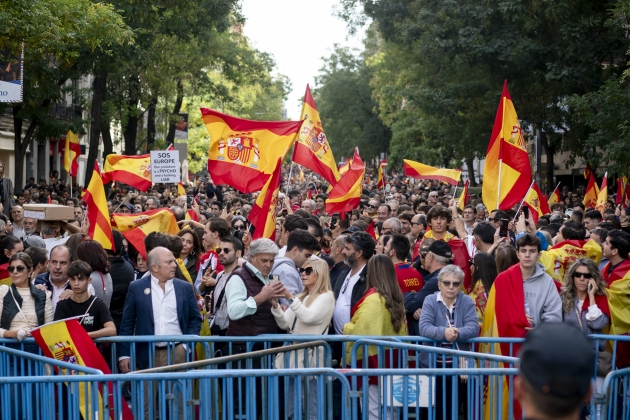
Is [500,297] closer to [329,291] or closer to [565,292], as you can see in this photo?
[565,292]

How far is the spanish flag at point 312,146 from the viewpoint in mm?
15312

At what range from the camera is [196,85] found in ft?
125

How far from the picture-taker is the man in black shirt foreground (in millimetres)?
7047

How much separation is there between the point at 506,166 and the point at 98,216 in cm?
540

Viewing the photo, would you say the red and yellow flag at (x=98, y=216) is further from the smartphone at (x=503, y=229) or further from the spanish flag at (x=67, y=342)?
the smartphone at (x=503, y=229)

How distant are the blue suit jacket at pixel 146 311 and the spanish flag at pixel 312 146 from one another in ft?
26.0

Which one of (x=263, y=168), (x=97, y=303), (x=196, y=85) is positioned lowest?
(x=97, y=303)

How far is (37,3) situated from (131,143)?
22.8 metres

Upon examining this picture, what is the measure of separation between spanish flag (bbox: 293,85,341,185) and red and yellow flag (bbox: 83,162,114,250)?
431 centimetres

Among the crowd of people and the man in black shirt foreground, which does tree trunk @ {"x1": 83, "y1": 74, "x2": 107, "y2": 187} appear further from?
the man in black shirt foreground

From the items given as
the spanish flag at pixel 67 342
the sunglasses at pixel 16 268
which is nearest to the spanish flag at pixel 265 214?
the sunglasses at pixel 16 268

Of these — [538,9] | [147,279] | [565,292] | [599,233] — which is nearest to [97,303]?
[147,279]

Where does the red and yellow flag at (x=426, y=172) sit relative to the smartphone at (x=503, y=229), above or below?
above

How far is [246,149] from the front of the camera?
1332 centimetres
